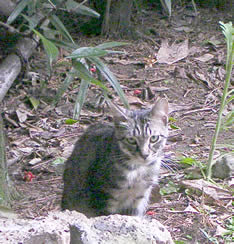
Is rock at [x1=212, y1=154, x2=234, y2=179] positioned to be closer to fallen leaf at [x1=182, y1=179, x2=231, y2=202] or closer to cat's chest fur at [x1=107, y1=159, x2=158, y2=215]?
fallen leaf at [x1=182, y1=179, x2=231, y2=202]

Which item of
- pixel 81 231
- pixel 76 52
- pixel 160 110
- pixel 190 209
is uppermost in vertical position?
pixel 76 52

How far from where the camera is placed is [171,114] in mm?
6656

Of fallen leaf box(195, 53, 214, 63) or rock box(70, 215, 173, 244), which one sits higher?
fallen leaf box(195, 53, 214, 63)

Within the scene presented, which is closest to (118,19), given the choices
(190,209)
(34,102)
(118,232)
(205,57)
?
(205,57)

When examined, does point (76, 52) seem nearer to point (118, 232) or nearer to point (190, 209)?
point (190, 209)

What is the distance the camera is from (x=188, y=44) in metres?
8.32

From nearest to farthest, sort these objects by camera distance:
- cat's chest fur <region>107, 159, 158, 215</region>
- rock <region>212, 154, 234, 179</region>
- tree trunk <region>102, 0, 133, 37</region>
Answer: cat's chest fur <region>107, 159, 158, 215</region> < rock <region>212, 154, 234, 179</region> < tree trunk <region>102, 0, 133, 37</region>

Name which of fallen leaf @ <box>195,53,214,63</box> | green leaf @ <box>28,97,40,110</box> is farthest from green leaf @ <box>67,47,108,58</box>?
fallen leaf @ <box>195,53,214,63</box>

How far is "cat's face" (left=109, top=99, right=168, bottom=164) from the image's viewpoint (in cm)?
446

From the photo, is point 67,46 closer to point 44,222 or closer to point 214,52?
point 44,222

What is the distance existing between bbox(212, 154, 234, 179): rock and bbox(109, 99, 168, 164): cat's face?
3.07 feet

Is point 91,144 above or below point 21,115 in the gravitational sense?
above

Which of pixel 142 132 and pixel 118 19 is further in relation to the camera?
pixel 118 19

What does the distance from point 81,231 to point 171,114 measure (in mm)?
3895
